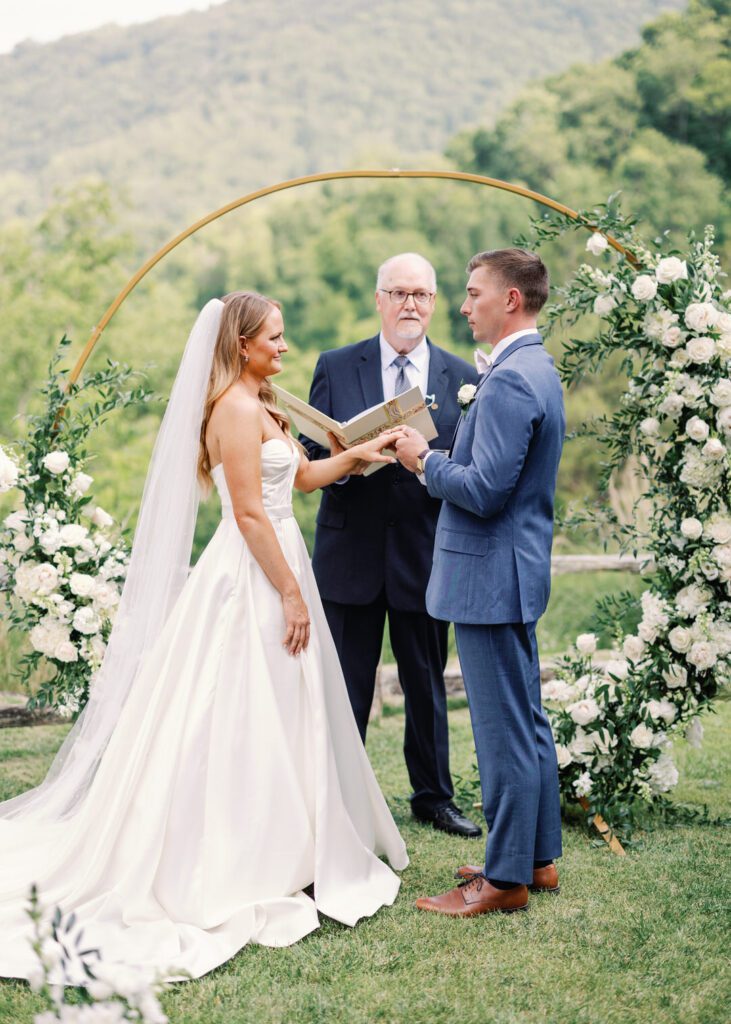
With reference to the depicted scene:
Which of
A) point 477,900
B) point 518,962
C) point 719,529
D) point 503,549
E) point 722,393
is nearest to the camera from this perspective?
point 518,962

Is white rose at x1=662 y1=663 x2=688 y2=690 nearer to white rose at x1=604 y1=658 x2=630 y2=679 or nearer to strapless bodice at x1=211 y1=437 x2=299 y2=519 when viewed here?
white rose at x1=604 y1=658 x2=630 y2=679

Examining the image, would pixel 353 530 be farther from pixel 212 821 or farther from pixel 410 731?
pixel 212 821

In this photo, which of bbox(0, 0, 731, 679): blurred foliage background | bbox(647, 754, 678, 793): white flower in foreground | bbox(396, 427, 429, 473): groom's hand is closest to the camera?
bbox(396, 427, 429, 473): groom's hand

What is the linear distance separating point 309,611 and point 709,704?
1935mm

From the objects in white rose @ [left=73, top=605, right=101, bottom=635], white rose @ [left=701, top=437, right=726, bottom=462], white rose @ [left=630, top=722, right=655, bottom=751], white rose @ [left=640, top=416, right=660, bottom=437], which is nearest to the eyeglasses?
white rose @ [left=640, top=416, right=660, bottom=437]

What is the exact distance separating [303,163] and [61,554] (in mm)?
28255

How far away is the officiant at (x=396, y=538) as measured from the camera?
4797 mm

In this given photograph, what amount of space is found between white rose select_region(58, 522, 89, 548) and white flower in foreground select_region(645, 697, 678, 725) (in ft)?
8.78

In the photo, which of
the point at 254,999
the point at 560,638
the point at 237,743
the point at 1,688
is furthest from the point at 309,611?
the point at 560,638

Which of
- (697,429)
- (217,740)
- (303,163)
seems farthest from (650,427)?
(303,163)

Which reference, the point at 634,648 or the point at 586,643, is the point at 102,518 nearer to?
the point at 586,643

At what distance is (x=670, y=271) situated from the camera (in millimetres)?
4578

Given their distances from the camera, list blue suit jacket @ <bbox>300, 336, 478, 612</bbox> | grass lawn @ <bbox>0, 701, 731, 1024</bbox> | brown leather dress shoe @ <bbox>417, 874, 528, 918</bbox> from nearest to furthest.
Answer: grass lawn @ <bbox>0, 701, 731, 1024</bbox> → brown leather dress shoe @ <bbox>417, 874, 528, 918</bbox> → blue suit jacket @ <bbox>300, 336, 478, 612</bbox>

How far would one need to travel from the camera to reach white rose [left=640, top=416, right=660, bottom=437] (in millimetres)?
4754
